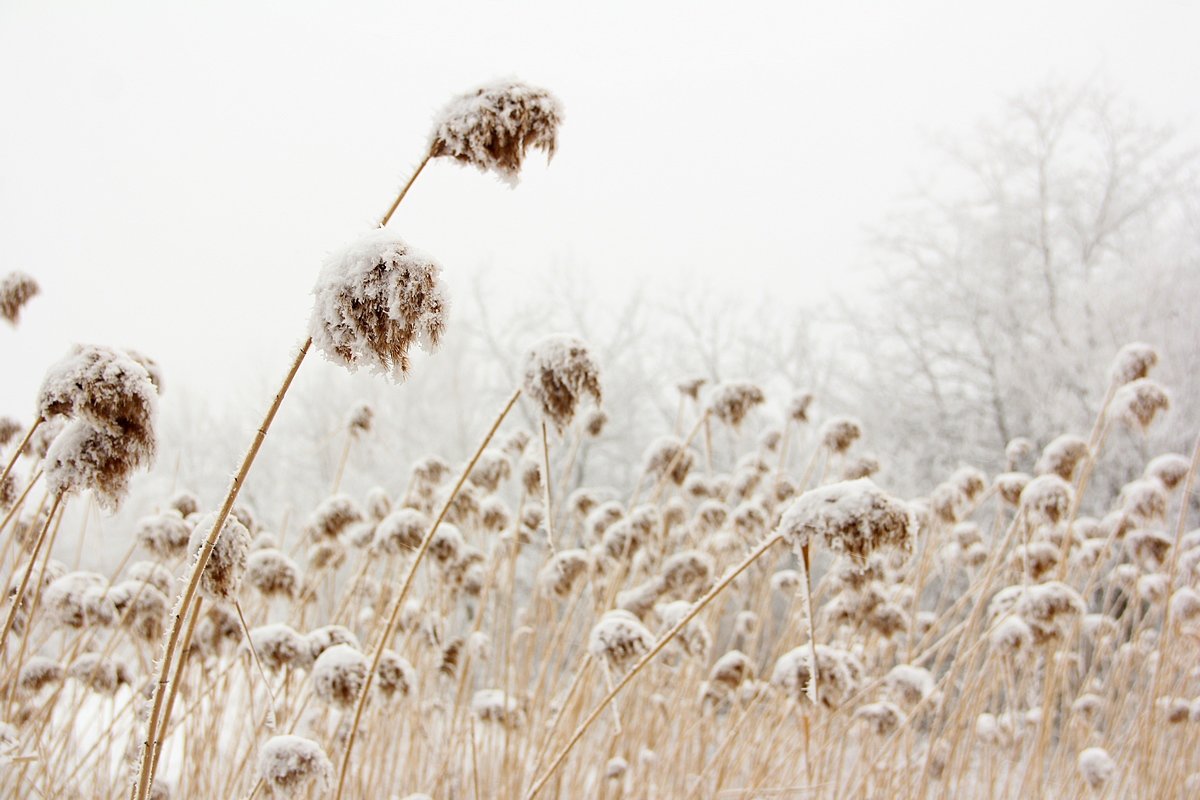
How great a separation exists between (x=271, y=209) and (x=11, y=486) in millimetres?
83057

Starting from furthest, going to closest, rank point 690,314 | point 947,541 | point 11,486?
point 690,314 → point 947,541 → point 11,486

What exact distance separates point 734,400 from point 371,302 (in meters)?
1.43

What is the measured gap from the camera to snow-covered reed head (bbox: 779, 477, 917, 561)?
731 millimetres

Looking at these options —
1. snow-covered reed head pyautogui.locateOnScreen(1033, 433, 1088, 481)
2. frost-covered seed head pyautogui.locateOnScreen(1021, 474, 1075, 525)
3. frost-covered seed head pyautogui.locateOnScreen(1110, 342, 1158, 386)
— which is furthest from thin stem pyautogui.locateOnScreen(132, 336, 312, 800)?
snow-covered reed head pyautogui.locateOnScreen(1033, 433, 1088, 481)

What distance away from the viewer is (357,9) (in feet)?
324

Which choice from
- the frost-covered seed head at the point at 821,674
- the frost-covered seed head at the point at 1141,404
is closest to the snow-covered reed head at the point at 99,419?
the frost-covered seed head at the point at 821,674

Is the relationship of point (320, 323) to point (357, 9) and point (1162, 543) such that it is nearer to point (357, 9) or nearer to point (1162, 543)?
point (1162, 543)

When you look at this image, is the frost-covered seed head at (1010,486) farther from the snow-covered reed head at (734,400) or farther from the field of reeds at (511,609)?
the snow-covered reed head at (734,400)

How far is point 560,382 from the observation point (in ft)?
2.87

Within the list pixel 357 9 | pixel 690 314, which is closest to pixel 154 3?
pixel 357 9

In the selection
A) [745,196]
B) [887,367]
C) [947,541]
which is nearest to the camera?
[947,541]

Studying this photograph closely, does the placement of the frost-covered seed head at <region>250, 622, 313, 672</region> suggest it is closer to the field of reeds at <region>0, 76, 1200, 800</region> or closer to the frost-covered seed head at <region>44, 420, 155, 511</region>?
the field of reeds at <region>0, 76, 1200, 800</region>

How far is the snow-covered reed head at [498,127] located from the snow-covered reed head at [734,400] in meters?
1.22

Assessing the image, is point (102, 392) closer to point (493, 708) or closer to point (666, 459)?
point (493, 708)
